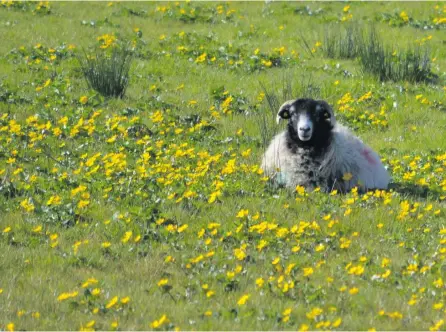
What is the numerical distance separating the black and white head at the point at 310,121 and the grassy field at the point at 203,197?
1.89 feet

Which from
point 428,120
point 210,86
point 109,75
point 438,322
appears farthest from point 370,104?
point 438,322

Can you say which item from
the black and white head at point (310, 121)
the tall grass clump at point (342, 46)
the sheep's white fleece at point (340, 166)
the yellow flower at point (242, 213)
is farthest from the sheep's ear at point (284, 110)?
the tall grass clump at point (342, 46)

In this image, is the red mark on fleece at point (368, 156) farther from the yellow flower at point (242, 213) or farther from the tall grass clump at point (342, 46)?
the tall grass clump at point (342, 46)

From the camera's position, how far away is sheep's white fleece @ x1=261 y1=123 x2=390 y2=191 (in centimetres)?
991

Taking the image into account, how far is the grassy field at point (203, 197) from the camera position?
7094mm

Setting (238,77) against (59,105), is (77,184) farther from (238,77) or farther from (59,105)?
(238,77)

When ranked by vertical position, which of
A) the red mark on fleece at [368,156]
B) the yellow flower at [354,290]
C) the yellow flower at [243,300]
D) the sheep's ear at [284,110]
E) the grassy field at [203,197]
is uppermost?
the sheep's ear at [284,110]

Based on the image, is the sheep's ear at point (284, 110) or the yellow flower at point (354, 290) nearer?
the yellow flower at point (354, 290)

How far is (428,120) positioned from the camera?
495 inches

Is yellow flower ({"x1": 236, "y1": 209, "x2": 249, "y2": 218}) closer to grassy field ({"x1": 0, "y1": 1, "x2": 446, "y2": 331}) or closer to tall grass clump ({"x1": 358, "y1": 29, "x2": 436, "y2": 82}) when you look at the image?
grassy field ({"x1": 0, "y1": 1, "x2": 446, "y2": 331})

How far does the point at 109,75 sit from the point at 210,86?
56.5 inches

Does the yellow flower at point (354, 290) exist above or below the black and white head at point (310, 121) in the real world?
below

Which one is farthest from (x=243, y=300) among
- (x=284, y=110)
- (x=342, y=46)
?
(x=342, y=46)

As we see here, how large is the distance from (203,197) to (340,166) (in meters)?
1.49
